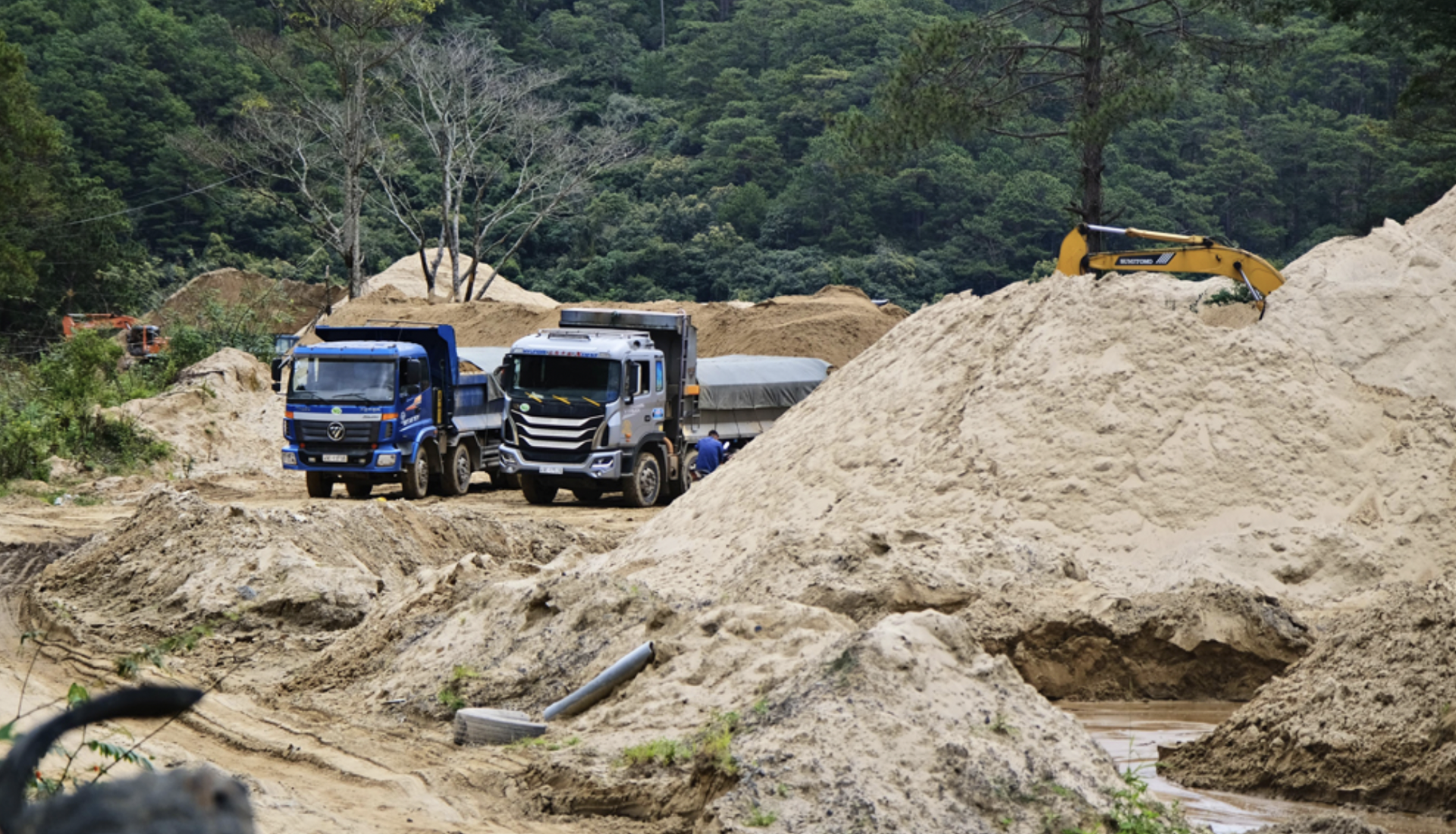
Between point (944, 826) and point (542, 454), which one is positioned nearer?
point (944, 826)

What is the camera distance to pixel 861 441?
47.1 feet

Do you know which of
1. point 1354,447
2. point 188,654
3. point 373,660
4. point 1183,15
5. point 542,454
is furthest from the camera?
point 1183,15

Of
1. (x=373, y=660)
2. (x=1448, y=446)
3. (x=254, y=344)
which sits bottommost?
(x=254, y=344)

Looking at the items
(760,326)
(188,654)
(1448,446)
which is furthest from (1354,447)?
(760,326)

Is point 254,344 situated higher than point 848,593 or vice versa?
point 848,593

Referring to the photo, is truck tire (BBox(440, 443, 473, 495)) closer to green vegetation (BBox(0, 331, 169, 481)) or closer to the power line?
green vegetation (BBox(0, 331, 169, 481))

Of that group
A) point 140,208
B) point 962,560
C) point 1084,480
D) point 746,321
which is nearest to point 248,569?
point 962,560

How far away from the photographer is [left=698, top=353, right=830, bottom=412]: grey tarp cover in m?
26.2

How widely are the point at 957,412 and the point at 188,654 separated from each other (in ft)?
23.8

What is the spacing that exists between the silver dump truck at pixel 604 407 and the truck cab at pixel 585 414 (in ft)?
0.04

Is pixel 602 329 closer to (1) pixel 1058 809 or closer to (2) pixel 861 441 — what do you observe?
(2) pixel 861 441

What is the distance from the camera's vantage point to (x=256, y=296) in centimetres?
4366

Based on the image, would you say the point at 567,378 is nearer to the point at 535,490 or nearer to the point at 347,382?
the point at 535,490

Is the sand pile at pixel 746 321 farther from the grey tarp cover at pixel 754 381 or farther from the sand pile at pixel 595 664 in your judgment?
the sand pile at pixel 595 664
